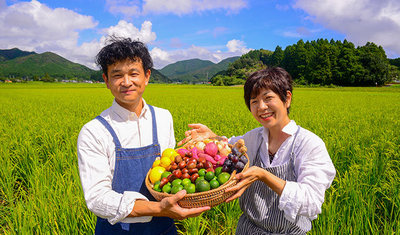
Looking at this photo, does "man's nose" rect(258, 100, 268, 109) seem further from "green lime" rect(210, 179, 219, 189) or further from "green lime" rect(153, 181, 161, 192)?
"green lime" rect(153, 181, 161, 192)

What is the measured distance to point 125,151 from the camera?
1.62m

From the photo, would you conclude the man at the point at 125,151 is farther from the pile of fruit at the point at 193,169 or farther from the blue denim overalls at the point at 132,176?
the pile of fruit at the point at 193,169

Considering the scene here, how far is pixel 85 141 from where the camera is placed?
4.79 feet

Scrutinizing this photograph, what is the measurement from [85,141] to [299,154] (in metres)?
1.41

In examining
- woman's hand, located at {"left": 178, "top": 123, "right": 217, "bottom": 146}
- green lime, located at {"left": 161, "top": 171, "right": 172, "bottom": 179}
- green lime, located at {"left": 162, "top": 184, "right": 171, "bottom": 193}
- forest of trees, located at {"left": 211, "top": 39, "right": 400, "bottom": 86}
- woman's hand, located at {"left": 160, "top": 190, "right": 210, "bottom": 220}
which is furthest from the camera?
forest of trees, located at {"left": 211, "top": 39, "right": 400, "bottom": 86}

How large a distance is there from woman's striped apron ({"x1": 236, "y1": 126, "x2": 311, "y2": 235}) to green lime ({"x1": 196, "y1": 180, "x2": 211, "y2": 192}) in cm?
49

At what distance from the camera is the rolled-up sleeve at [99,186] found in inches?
53.0

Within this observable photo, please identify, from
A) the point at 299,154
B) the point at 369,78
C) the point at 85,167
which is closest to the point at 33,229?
the point at 85,167

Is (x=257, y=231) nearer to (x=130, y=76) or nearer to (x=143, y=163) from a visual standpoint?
(x=143, y=163)

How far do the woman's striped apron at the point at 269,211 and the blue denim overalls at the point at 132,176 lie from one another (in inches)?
26.5

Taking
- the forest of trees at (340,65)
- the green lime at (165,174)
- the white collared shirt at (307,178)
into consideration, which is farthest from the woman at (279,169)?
the forest of trees at (340,65)

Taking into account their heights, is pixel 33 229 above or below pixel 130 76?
below

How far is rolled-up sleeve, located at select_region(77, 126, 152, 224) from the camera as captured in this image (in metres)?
1.35

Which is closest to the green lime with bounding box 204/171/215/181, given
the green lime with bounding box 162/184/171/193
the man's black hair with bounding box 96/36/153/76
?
the green lime with bounding box 162/184/171/193
